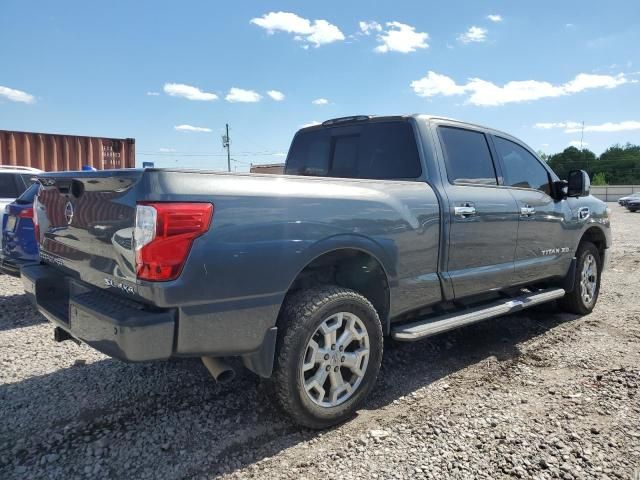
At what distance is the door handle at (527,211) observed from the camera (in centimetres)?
421

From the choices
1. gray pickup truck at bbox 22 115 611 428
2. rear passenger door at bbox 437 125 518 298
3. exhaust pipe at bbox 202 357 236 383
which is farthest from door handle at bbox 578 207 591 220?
exhaust pipe at bbox 202 357 236 383

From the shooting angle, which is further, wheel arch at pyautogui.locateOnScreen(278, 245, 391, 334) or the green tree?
the green tree

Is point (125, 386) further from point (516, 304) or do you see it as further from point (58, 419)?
point (516, 304)

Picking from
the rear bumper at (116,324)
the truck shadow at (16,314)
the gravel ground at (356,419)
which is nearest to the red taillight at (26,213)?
the truck shadow at (16,314)

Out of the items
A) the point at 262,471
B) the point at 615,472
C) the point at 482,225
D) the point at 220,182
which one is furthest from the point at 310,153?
the point at 615,472

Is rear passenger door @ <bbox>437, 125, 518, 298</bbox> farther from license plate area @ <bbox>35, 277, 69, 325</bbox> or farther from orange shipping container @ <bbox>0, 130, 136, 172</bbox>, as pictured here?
orange shipping container @ <bbox>0, 130, 136, 172</bbox>

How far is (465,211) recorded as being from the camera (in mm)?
3549

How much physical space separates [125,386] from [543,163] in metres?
4.31

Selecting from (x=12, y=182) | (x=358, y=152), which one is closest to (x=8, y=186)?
(x=12, y=182)

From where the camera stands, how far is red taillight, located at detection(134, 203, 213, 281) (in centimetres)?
215

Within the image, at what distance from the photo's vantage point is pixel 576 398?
128 inches

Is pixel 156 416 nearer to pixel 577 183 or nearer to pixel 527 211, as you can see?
pixel 527 211

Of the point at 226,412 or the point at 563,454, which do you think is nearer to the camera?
the point at 563,454

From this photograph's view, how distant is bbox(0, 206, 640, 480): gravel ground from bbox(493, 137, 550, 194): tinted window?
4.96ft
